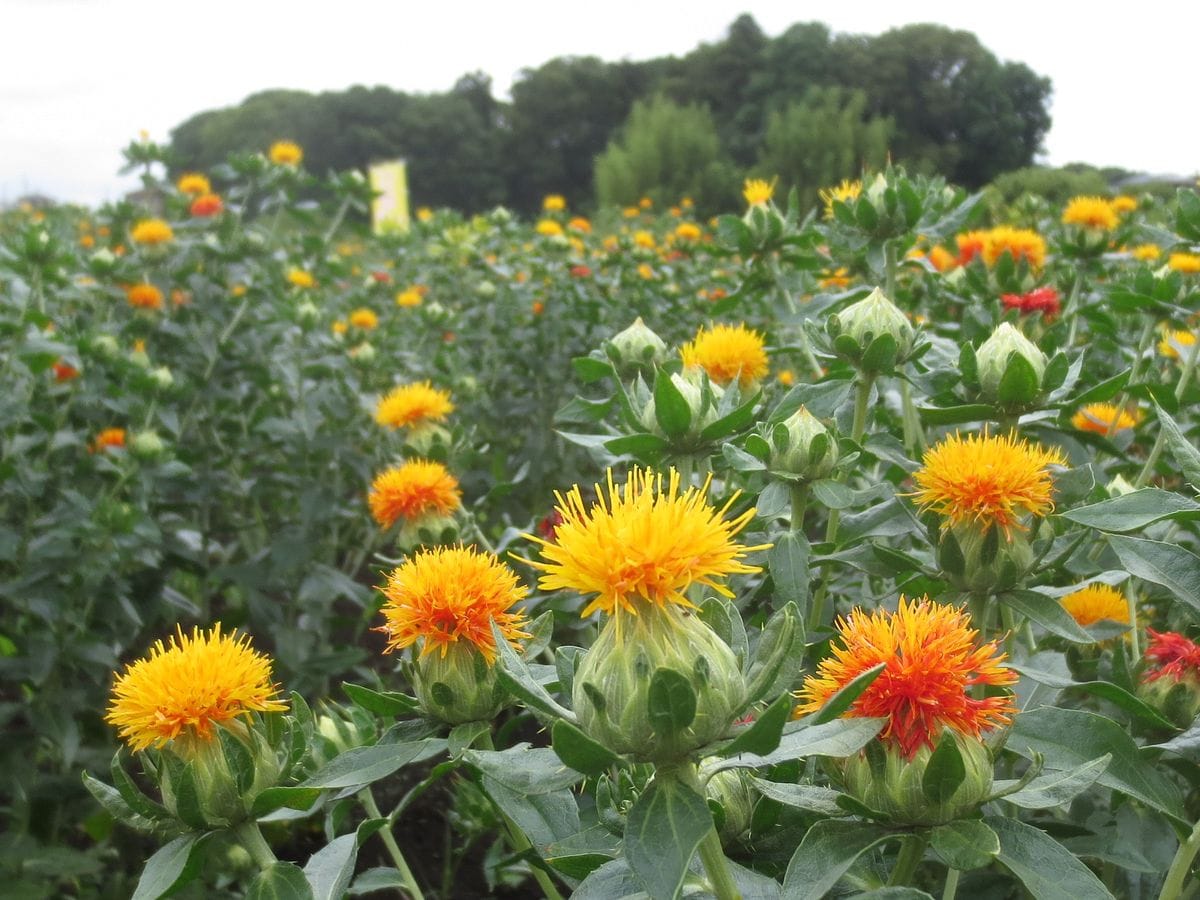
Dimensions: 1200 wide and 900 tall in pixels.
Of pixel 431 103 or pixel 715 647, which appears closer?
pixel 715 647

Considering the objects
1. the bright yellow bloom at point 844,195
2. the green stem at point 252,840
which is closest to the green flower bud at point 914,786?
the green stem at point 252,840

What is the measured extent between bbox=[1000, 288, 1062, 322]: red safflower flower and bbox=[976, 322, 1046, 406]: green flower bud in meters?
0.86

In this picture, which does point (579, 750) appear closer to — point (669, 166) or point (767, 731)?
point (767, 731)

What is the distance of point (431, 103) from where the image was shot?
28.2 metres

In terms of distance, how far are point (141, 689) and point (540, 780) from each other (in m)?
0.50

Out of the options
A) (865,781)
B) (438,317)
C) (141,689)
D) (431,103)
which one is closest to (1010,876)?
(865,781)

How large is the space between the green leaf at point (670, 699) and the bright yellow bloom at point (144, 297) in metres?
3.47

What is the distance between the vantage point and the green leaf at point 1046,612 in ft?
3.91

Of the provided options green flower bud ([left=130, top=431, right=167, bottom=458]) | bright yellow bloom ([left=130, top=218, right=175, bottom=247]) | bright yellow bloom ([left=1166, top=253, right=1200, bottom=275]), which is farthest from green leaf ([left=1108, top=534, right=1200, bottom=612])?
bright yellow bloom ([left=130, top=218, right=175, bottom=247])

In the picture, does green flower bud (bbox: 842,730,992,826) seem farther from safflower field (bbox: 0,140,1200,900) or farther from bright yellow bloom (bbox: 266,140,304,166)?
A: bright yellow bloom (bbox: 266,140,304,166)

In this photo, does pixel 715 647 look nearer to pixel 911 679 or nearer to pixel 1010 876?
pixel 911 679

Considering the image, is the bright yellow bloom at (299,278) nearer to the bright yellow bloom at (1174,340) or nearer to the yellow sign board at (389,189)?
the yellow sign board at (389,189)

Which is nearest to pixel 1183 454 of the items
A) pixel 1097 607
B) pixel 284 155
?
pixel 1097 607

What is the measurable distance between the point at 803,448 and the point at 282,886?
848mm
